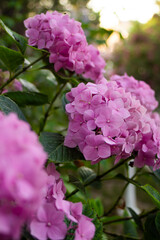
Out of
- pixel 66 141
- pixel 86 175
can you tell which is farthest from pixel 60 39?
pixel 86 175

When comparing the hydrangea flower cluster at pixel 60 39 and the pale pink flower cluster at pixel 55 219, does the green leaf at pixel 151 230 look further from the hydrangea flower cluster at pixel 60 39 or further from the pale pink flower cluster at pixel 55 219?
the hydrangea flower cluster at pixel 60 39

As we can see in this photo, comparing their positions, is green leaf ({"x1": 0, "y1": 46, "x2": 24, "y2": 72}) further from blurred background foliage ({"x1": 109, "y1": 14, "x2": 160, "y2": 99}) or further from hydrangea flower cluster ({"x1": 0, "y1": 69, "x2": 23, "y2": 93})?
blurred background foliage ({"x1": 109, "y1": 14, "x2": 160, "y2": 99})

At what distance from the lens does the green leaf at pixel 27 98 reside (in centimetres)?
82

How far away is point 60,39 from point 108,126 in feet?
0.99

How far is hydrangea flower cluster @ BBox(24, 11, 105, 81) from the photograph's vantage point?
0.75 m

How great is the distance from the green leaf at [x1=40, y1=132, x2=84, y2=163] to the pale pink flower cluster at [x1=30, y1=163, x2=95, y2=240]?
0.44ft

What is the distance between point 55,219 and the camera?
456 millimetres

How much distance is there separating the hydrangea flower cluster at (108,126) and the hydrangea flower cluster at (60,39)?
0.41 ft

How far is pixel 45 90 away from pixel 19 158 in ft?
3.86

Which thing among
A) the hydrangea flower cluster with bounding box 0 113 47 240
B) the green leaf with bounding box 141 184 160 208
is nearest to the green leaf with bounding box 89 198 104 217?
the green leaf with bounding box 141 184 160 208

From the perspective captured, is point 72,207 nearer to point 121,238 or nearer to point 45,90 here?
point 121,238

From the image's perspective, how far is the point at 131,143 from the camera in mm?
646

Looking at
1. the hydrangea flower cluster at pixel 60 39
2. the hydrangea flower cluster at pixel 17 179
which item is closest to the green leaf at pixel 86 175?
the hydrangea flower cluster at pixel 60 39

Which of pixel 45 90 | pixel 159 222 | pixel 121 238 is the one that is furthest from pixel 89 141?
pixel 45 90
